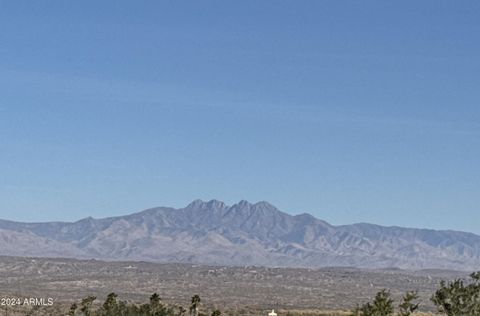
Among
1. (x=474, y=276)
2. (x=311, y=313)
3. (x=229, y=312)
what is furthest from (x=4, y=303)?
(x=474, y=276)

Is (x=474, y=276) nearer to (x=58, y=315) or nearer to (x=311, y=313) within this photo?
(x=311, y=313)

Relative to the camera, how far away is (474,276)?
9381cm

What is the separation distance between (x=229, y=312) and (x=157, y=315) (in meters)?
60.3

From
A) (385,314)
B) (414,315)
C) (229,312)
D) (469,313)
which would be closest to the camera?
(385,314)

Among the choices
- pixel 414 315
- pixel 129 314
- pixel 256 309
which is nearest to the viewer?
pixel 129 314

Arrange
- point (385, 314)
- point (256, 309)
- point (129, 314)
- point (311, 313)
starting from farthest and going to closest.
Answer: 1. point (256, 309)
2. point (311, 313)
3. point (129, 314)
4. point (385, 314)

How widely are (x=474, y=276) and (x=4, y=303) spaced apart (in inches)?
3528

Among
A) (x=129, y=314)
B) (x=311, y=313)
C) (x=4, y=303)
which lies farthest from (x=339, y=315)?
(x=4, y=303)

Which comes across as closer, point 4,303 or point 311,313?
point 311,313

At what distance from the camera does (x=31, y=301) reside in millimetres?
171000

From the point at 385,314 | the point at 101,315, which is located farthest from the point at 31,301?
the point at 385,314

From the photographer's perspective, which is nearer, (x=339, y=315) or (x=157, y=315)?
(x=157, y=315)

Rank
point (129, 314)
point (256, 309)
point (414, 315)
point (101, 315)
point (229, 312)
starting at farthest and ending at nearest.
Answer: point (256, 309) < point (229, 312) < point (414, 315) < point (101, 315) < point (129, 314)

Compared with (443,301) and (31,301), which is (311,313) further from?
(31,301)
